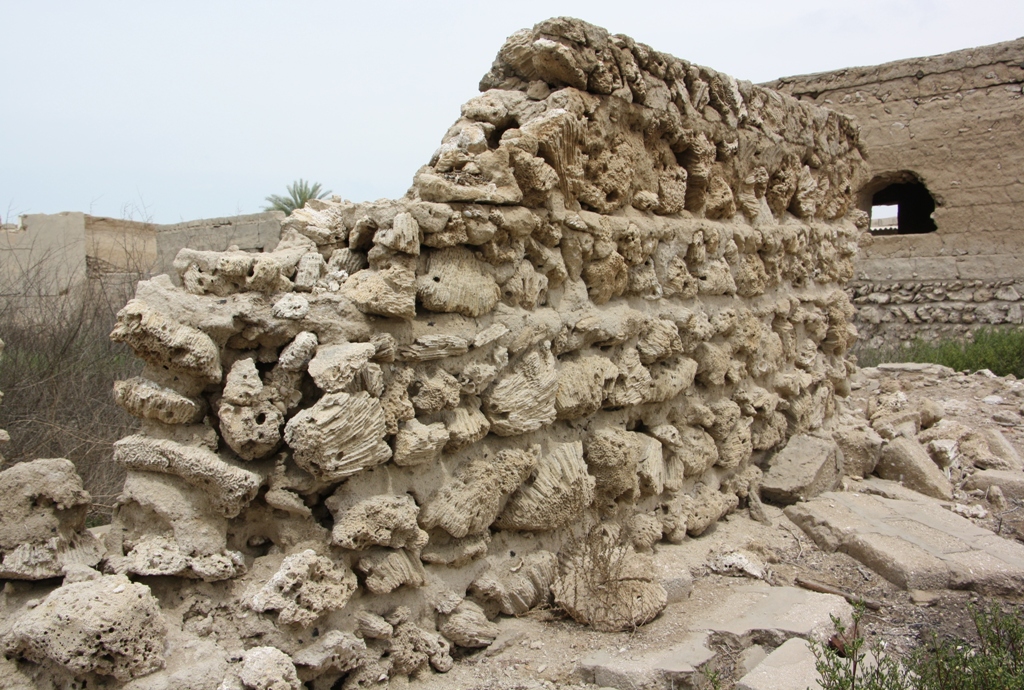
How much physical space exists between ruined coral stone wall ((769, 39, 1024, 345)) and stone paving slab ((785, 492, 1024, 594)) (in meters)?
7.59

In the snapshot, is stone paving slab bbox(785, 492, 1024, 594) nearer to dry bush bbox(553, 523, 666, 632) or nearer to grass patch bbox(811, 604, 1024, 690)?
grass patch bbox(811, 604, 1024, 690)

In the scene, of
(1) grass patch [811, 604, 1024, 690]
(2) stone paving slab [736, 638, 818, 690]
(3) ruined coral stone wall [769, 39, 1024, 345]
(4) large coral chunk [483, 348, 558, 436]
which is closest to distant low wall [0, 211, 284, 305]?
(4) large coral chunk [483, 348, 558, 436]

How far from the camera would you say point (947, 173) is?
1114cm

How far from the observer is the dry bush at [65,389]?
14.8ft

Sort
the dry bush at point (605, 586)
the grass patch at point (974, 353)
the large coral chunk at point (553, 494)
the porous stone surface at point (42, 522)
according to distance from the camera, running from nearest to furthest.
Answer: the porous stone surface at point (42, 522), the dry bush at point (605, 586), the large coral chunk at point (553, 494), the grass patch at point (974, 353)

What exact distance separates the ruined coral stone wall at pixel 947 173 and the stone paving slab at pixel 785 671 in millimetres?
9922

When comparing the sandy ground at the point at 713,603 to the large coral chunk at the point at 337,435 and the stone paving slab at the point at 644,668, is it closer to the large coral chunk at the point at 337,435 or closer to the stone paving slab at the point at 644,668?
the stone paving slab at the point at 644,668

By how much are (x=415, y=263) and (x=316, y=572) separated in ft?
3.28

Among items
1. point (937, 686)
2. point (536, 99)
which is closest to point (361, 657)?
point (937, 686)

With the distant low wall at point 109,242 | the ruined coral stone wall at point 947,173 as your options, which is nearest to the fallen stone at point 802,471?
the distant low wall at point 109,242

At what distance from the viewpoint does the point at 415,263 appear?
2.70 m

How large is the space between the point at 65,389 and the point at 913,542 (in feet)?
16.2

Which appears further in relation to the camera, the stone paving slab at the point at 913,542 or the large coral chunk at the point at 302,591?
the stone paving slab at the point at 913,542

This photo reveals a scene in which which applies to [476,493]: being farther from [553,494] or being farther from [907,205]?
[907,205]
